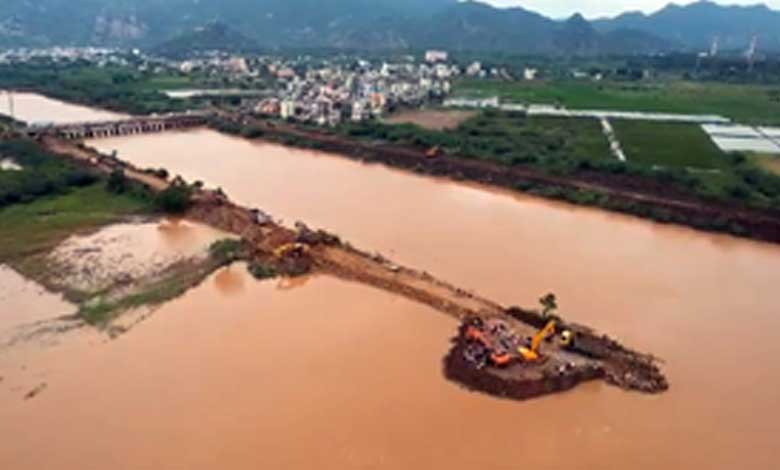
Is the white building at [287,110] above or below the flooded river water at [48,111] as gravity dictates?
above

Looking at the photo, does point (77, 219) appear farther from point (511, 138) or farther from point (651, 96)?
point (651, 96)

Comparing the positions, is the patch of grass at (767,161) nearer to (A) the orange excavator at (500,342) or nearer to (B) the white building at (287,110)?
(A) the orange excavator at (500,342)

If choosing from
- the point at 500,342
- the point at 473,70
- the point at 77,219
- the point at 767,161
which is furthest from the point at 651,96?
the point at 500,342

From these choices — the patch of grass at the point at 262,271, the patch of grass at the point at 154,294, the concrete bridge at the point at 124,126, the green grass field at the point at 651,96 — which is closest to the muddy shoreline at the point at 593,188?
the concrete bridge at the point at 124,126

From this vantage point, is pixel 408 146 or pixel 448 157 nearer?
pixel 448 157

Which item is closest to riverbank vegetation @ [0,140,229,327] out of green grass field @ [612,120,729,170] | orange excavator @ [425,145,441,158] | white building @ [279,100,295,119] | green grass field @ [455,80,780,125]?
orange excavator @ [425,145,441,158]

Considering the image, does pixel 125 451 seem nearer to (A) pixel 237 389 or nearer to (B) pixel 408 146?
(A) pixel 237 389

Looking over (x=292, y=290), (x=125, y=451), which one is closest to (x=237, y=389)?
(x=125, y=451)
